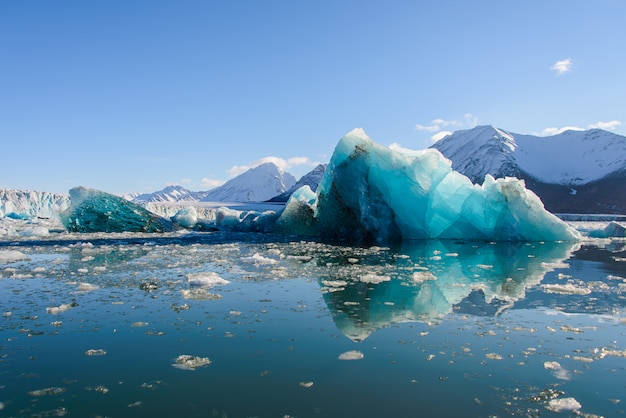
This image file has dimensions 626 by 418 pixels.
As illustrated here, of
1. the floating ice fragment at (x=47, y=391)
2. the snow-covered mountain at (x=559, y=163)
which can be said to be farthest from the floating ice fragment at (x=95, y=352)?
the snow-covered mountain at (x=559, y=163)

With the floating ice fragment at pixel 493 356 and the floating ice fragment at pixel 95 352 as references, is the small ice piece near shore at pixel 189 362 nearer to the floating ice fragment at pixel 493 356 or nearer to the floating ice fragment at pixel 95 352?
the floating ice fragment at pixel 95 352

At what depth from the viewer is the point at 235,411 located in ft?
8.71

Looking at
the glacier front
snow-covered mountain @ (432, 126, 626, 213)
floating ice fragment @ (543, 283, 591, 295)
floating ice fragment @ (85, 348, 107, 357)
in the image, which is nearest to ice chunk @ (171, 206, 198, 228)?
the glacier front

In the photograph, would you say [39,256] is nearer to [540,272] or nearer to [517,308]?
[517,308]

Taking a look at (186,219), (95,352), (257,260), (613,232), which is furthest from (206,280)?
(613,232)

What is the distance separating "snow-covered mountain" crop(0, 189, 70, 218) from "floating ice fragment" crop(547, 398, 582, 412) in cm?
4309

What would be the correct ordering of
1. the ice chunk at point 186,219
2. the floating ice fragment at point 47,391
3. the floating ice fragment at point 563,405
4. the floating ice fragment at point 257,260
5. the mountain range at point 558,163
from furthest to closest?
1. the mountain range at point 558,163
2. the ice chunk at point 186,219
3. the floating ice fragment at point 257,260
4. the floating ice fragment at point 47,391
5. the floating ice fragment at point 563,405

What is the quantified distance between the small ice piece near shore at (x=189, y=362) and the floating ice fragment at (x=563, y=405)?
2.40 meters

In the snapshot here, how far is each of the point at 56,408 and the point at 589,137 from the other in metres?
136

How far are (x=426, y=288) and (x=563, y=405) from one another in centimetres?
373

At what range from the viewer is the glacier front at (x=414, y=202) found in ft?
47.4

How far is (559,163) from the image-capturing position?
112188 millimetres

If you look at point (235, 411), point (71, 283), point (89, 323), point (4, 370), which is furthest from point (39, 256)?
point (235, 411)

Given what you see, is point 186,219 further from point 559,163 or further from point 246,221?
point 559,163
